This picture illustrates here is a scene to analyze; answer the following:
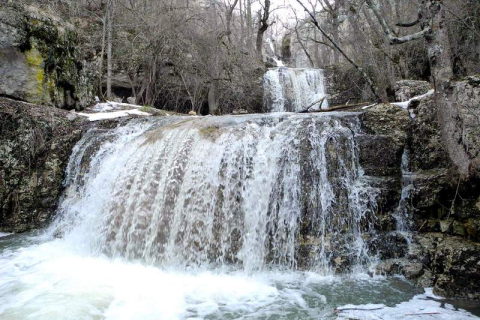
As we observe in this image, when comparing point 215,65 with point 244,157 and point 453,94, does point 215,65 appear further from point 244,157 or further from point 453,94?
point 453,94

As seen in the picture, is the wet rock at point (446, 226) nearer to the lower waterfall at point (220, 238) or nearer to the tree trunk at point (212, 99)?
the lower waterfall at point (220, 238)

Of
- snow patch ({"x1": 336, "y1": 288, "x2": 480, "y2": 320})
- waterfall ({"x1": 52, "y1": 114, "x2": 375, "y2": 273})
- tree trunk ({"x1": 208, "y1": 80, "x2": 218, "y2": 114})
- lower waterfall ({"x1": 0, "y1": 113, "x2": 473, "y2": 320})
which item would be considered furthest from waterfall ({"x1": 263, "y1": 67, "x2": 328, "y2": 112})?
snow patch ({"x1": 336, "y1": 288, "x2": 480, "y2": 320})

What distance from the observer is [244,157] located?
5.33 m

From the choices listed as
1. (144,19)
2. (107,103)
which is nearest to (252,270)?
(107,103)

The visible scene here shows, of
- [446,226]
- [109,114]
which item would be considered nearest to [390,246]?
[446,226]

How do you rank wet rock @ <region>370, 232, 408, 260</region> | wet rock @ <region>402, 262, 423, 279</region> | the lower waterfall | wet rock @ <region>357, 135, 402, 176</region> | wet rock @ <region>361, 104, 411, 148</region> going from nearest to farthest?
1. the lower waterfall
2. wet rock @ <region>402, 262, 423, 279</region>
3. wet rock @ <region>370, 232, 408, 260</region>
4. wet rock @ <region>357, 135, 402, 176</region>
5. wet rock @ <region>361, 104, 411, 148</region>

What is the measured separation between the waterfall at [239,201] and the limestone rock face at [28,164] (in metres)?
0.83

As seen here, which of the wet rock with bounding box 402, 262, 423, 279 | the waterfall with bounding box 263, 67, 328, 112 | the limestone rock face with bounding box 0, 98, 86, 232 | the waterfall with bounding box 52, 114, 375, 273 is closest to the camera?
the wet rock with bounding box 402, 262, 423, 279

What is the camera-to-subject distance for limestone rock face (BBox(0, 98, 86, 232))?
6.36m

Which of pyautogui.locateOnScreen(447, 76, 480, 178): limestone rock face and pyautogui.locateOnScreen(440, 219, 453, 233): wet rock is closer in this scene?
pyautogui.locateOnScreen(447, 76, 480, 178): limestone rock face

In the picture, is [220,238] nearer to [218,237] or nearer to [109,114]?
[218,237]

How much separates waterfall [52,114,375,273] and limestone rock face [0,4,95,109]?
287 centimetres

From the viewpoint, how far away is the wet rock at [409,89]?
760 cm

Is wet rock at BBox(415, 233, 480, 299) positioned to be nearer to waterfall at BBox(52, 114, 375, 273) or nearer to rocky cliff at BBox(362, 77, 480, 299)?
rocky cliff at BBox(362, 77, 480, 299)
